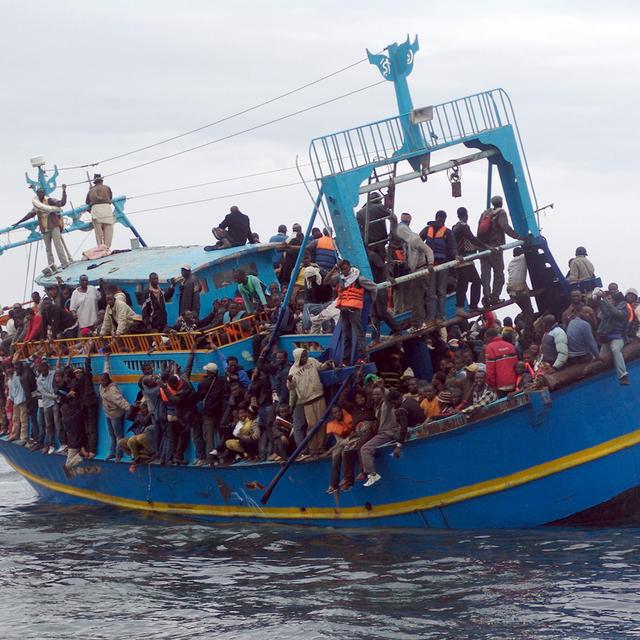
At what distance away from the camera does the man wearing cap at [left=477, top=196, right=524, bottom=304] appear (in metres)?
19.5

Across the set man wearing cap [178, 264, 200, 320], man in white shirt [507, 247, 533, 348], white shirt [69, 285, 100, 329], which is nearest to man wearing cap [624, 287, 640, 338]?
man in white shirt [507, 247, 533, 348]

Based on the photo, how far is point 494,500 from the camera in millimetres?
17016

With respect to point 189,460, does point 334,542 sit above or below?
below

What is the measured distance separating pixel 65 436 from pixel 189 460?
337 centimetres

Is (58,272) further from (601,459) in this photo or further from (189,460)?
(601,459)

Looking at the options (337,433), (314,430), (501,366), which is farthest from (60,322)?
(501,366)

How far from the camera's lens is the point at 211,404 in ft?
65.7

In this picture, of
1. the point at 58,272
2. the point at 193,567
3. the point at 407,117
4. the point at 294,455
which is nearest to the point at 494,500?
the point at 294,455

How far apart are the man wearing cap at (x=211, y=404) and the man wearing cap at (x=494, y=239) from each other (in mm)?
4045

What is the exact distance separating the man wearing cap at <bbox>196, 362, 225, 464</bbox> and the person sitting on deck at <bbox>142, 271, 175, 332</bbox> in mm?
1782

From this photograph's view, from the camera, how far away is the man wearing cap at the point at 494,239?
1952cm

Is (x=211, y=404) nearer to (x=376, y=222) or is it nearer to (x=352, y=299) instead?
(x=352, y=299)

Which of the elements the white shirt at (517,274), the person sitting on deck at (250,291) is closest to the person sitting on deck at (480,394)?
the white shirt at (517,274)

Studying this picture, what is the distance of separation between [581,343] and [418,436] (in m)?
2.28
